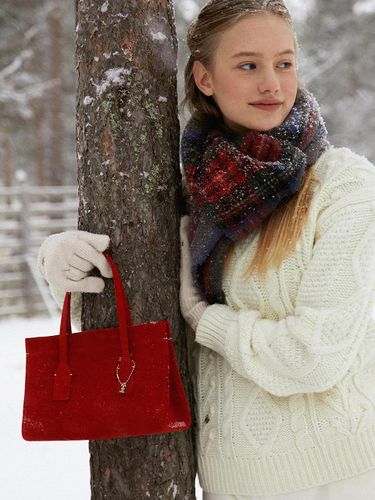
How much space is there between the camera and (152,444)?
6.71 ft

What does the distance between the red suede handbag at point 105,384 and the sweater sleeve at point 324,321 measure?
0.74ft

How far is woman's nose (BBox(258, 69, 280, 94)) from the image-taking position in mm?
1963

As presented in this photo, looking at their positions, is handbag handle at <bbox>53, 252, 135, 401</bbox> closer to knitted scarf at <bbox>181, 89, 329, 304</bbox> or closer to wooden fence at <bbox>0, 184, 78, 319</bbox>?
knitted scarf at <bbox>181, 89, 329, 304</bbox>

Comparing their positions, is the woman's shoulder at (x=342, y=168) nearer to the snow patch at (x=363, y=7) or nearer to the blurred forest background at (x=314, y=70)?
the blurred forest background at (x=314, y=70)

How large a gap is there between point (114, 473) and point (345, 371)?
771 mm

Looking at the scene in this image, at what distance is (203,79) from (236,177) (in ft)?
1.43

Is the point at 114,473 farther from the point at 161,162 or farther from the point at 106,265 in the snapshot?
the point at 161,162

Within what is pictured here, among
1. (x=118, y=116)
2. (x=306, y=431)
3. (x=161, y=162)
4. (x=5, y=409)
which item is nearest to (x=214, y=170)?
(x=161, y=162)

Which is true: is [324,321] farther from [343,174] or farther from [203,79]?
[203,79]

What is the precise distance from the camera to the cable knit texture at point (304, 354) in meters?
1.80

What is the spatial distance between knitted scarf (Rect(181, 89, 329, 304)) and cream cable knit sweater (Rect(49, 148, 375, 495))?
0.08 metres

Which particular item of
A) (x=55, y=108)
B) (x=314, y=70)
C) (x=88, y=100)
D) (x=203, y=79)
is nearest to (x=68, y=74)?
(x=55, y=108)

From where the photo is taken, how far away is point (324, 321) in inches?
70.3

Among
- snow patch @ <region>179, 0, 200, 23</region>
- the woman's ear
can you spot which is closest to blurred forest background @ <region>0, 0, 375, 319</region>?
snow patch @ <region>179, 0, 200, 23</region>
